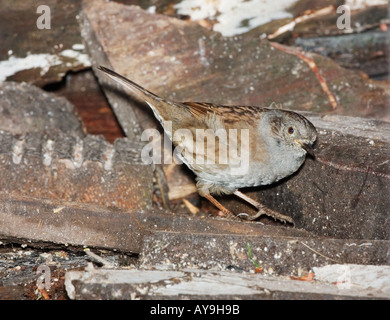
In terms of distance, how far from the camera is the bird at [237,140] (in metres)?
4.12

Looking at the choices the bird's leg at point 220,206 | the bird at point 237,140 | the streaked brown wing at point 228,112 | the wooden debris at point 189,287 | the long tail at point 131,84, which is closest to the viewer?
the wooden debris at point 189,287

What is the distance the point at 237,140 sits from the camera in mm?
4238

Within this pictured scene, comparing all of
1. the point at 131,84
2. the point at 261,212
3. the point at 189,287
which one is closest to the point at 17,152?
the point at 131,84

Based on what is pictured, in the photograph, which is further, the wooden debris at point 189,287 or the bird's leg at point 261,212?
the bird's leg at point 261,212

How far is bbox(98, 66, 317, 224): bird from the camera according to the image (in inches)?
162

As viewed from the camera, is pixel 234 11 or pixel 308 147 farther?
pixel 234 11

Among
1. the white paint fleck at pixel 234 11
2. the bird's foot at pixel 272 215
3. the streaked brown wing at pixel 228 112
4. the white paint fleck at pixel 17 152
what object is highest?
the white paint fleck at pixel 234 11

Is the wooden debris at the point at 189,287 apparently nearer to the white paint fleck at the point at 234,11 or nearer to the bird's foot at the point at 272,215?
the bird's foot at the point at 272,215

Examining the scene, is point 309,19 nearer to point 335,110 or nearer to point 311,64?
point 311,64

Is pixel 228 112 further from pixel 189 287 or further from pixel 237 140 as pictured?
pixel 189 287

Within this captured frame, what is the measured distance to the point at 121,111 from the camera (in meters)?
5.23

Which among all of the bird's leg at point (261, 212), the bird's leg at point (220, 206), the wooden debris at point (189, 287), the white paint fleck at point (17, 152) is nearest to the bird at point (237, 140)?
the bird's leg at point (261, 212)

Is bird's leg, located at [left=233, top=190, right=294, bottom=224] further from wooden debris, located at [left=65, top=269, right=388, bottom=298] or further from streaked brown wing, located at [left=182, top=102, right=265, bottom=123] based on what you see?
wooden debris, located at [left=65, top=269, right=388, bottom=298]

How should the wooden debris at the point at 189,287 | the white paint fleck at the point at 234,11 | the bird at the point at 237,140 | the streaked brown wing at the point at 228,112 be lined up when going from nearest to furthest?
the wooden debris at the point at 189,287 → the bird at the point at 237,140 → the streaked brown wing at the point at 228,112 → the white paint fleck at the point at 234,11
